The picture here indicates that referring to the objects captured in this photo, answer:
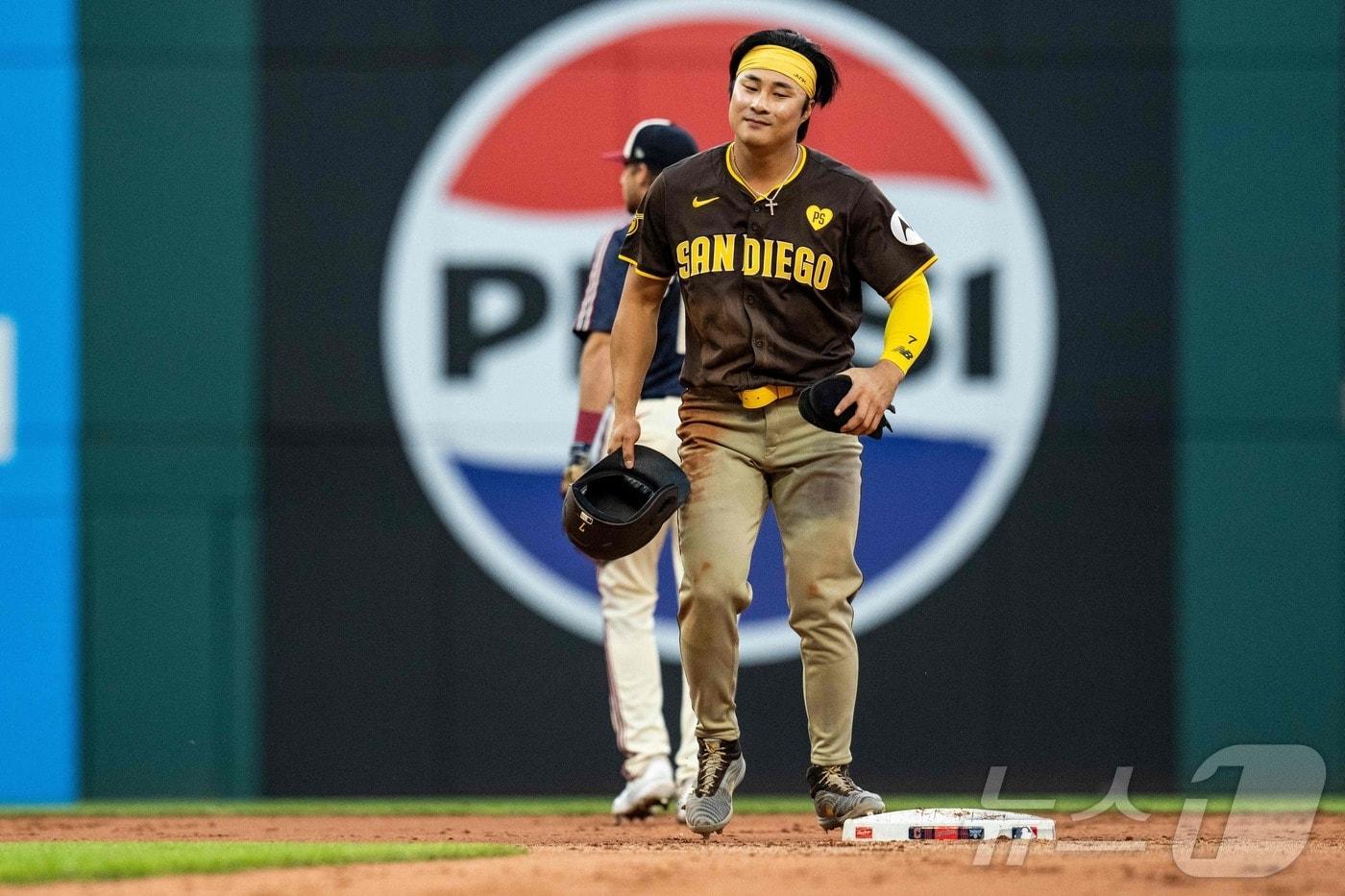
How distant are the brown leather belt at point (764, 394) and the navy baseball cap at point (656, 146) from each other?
4.44 ft

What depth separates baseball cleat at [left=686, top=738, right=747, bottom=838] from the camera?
5387mm

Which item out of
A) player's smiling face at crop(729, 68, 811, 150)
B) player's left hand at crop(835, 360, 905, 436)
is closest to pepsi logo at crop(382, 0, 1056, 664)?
player's smiling face at crop(729, 68, 811, 150)

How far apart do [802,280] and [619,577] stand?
5.17 ft

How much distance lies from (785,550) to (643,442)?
1.17 metres

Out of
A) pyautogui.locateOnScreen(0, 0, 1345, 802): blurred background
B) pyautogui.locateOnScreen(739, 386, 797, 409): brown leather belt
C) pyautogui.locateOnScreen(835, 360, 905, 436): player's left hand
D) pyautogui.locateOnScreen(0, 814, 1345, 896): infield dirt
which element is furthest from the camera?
pyautogui.locateOnScreen(0, 0, 1345, 802): blurred background

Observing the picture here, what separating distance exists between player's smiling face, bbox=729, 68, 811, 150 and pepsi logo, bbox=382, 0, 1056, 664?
347 centimetres

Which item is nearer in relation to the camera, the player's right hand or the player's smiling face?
the player's smiling face

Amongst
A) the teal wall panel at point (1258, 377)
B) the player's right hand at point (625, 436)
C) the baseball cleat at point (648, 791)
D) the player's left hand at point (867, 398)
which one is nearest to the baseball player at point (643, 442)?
the baseball cleat at point (648, 791)

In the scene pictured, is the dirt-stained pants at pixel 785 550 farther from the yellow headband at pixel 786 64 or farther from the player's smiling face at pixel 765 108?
the yellow headband at pixel 786 64

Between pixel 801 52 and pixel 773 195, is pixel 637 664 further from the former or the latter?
pixel 801 52

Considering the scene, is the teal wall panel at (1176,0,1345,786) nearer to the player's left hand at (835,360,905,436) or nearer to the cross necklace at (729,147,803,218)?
the cross necklace at (729,147,803,218)

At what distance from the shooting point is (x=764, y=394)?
17.8 feet

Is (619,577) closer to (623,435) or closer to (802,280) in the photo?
(623,435)

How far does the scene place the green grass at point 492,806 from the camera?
298 inches
